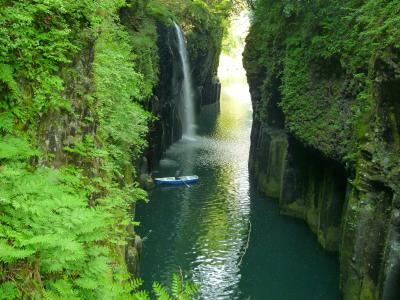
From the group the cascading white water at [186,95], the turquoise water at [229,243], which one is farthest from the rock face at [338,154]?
the cascading white water at [186,95]

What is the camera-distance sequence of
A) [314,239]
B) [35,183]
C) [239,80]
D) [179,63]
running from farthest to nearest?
1. [239,80]
2. [179,63]
3. [314,239]
4. [35,183]

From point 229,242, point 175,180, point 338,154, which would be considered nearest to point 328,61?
point 338,154

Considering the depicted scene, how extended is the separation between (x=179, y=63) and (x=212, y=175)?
38.0 ft

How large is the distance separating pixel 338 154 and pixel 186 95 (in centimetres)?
3153

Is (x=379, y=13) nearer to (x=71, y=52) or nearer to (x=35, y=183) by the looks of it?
(x=71, y=52)

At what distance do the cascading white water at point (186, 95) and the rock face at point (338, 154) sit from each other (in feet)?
29.9

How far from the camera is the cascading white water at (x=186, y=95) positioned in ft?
137

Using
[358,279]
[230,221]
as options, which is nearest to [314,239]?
[230,221]

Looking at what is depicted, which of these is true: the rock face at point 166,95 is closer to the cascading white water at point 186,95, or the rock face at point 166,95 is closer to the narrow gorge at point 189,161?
the narrow gorge at point 189,161

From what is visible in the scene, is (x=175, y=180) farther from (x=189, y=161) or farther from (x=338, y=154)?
(x=338, y=154)

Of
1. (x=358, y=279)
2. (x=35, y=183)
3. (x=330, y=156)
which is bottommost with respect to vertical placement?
(x=358, y=279)

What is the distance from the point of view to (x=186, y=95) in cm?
5056

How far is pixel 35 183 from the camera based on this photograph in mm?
6277

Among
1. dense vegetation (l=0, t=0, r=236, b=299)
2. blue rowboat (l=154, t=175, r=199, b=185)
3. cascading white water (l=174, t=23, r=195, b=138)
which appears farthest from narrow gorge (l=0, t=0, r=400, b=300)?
cascading white water (l=174, t=23, r=195, b=138)
